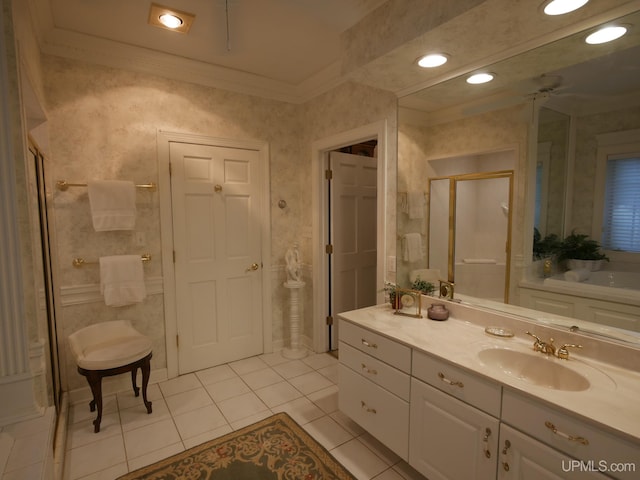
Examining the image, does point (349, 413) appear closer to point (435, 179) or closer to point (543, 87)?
point (435, 179)

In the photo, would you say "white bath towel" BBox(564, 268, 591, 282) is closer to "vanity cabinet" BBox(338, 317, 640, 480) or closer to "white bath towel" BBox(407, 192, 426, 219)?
"vanity cabinet" BBox(338, 317, 640, 480)

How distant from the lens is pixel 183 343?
2975mm

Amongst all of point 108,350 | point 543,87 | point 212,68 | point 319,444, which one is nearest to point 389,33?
point 543,87

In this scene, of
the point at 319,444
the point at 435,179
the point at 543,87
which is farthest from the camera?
the point at 435,179

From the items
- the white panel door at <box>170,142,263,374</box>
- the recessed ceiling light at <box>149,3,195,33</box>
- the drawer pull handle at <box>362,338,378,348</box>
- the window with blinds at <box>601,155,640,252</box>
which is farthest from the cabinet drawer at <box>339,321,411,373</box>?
the recessed ceiling light at <box>149,3,195,33</box>

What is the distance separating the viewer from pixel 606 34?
56.2 inches

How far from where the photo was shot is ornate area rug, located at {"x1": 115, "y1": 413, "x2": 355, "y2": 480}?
1.83 m

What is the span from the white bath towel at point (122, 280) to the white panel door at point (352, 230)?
5.78 ft

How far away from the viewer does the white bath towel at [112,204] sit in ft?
7.86

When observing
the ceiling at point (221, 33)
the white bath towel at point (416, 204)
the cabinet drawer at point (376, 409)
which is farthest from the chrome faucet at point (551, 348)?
the ceiling at point (221, 33)

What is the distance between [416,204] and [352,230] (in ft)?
3.93

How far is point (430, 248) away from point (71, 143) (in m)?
2.74

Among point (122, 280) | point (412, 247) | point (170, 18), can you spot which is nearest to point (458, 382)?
point (412, 247)

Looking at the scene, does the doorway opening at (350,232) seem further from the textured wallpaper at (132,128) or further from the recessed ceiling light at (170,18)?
the recessed ceiling light at (170,18)
